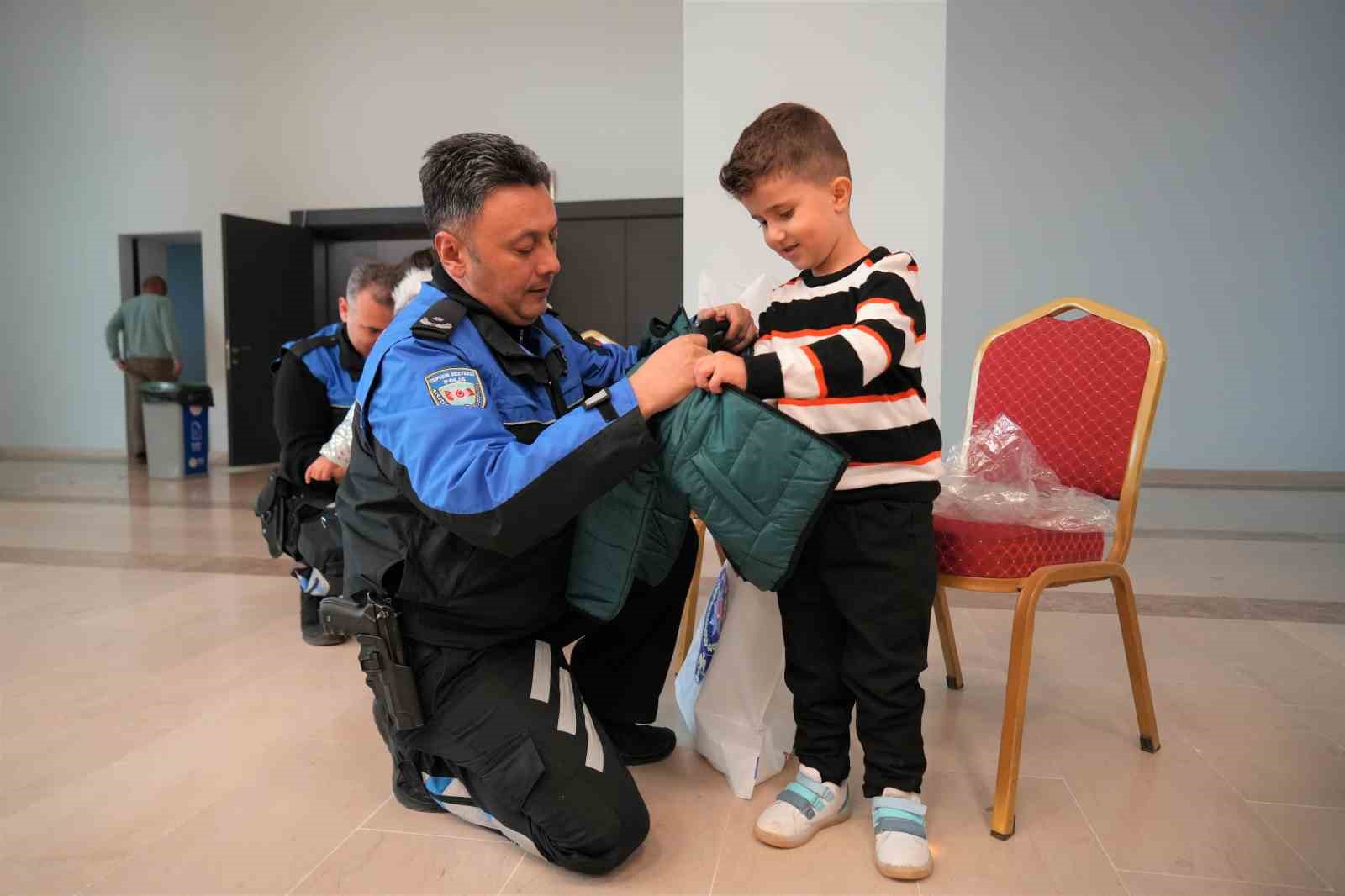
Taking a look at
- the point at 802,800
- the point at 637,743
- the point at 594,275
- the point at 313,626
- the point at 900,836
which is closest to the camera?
the point at 900,836

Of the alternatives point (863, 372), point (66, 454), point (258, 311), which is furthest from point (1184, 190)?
point (66, 454)

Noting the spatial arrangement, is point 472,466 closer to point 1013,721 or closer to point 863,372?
point 863,372

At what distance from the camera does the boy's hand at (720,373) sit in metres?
1.27

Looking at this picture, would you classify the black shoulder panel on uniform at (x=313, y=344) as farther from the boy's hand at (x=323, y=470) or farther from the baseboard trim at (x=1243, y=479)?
the baseboard trim at (x=1243, y=479)

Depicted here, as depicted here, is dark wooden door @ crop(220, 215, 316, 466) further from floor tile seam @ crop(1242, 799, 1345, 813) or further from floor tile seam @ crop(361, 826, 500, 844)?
floor tile seam @ crop(1242, 799, 1345, 813)

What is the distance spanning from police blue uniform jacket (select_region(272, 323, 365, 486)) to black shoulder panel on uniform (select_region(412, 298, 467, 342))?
123 cm

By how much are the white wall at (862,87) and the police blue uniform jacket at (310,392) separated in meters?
1.72

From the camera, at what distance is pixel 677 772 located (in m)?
1.70

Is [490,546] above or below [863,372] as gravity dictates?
below

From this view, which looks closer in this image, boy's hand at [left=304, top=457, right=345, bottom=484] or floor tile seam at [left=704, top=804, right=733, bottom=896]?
floor tile seam at [left=704, top=804, right=733, bottom=896]

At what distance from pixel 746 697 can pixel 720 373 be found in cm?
69

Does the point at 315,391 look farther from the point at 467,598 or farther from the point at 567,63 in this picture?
the point at 567,63

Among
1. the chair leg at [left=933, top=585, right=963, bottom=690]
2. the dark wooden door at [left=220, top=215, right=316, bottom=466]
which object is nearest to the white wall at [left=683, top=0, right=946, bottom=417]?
the chair leg at [left=933, top=585, right=963, bottom=690]

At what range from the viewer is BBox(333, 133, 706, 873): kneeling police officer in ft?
4.13
